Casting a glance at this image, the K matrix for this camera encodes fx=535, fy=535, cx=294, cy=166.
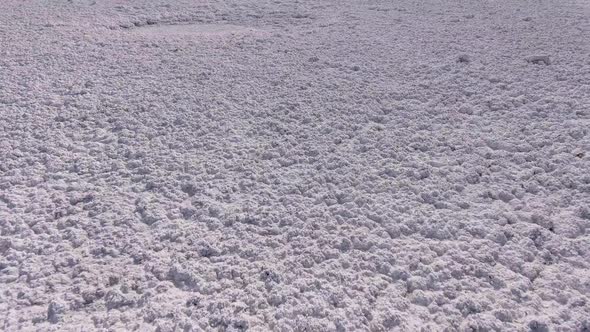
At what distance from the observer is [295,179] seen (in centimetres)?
219

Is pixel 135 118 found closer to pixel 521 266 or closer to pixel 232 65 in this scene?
pixel 232 65

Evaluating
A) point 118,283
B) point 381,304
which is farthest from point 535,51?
point 118,283

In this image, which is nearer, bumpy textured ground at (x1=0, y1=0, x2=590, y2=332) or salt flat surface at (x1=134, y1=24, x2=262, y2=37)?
bumpy textured ground at (x1=0, y1=0, x2=590, y2=332)

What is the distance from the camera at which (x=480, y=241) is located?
1839 mm

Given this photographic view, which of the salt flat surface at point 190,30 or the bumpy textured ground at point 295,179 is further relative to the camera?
the salt flat surface at point 190,30

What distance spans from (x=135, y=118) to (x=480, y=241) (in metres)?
1.71

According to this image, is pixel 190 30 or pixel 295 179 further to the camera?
pixel 190 30

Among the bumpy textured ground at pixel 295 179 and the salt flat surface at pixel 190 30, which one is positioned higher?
the salt flat surface at pixel 190 30

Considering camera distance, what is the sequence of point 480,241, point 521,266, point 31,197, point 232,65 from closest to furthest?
point 521,266 < point 480,241 < point 31,197 < point 232,65

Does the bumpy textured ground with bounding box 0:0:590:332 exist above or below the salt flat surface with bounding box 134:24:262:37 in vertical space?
below

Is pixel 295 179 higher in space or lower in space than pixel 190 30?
lower

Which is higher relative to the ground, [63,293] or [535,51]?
[535,51]

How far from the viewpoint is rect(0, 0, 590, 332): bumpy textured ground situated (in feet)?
5.28

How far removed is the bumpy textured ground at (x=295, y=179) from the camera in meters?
1.61
